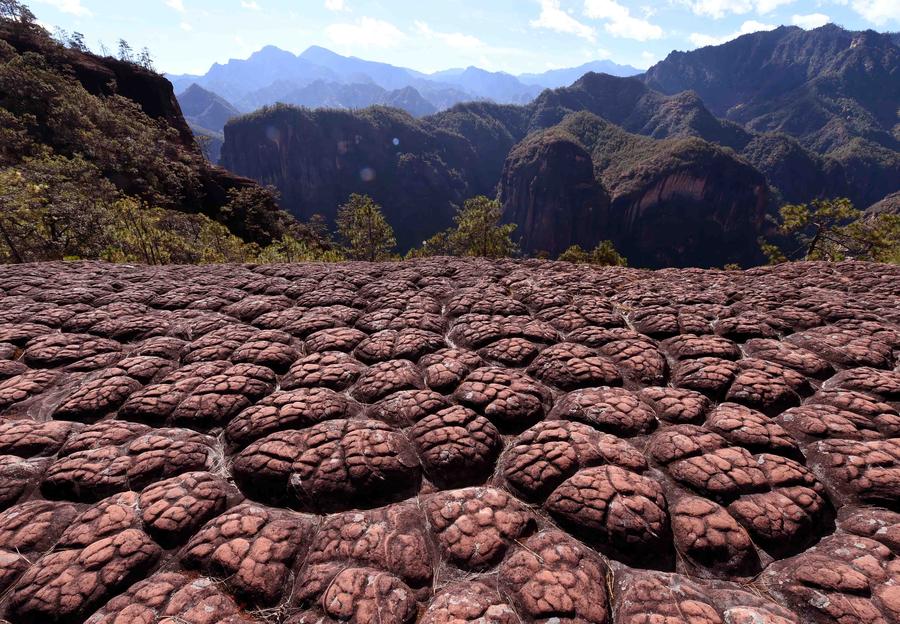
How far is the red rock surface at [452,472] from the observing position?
1.83m

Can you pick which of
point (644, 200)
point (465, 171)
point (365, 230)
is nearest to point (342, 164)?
point (465, 171)

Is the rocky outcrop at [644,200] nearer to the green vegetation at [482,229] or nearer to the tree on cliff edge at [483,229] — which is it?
the green vegetation at [482,229]

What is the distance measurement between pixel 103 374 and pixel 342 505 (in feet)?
8.97

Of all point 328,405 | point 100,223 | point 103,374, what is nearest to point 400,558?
point 328,405

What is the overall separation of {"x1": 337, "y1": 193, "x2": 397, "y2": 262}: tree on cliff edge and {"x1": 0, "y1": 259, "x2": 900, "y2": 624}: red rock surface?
33692mm

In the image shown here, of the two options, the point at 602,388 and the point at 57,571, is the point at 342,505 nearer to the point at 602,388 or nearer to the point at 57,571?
the point at 57,571

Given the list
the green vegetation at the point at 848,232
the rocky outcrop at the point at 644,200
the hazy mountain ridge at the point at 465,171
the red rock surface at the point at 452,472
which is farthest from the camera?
the hazy mountain ridge at the point at 465,171

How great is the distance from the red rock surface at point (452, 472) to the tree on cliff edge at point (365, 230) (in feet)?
111

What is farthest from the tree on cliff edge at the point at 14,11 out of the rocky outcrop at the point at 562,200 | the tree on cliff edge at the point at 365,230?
the rocky outcrop at the point at 562,200

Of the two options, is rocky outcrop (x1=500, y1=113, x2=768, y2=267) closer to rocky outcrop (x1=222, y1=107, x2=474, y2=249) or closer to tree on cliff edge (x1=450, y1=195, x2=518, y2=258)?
rocky outcrop (x1=222, y1=107, x2=474, y2=249)

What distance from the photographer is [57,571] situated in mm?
1904

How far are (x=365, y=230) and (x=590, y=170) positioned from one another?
109460 mm

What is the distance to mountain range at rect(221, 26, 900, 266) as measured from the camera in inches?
4577

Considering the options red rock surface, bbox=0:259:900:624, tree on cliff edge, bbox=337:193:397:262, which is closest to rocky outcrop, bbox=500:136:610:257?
tree on cliff edge, bbox=337:193:397:262
